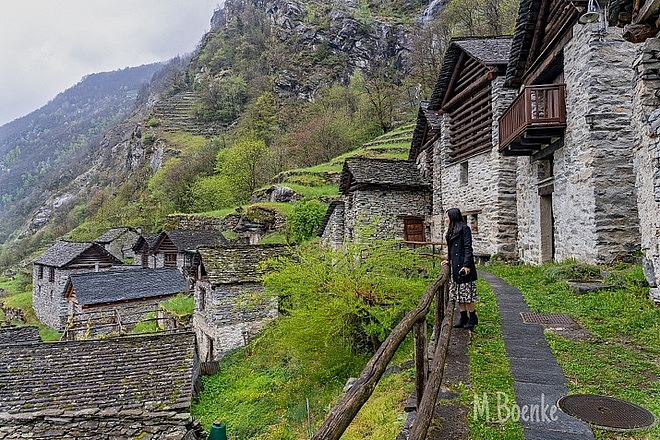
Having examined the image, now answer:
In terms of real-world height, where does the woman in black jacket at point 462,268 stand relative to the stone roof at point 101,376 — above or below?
above

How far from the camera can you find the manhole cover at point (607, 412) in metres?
3.18

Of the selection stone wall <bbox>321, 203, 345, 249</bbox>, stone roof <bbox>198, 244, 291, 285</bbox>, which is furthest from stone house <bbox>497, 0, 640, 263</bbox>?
stone wall <bbox>321, 203, 345, 249</bbox>

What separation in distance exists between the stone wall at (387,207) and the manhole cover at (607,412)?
15352 millimetres

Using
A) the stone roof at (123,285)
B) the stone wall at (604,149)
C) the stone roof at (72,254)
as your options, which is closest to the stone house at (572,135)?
Answer: the stone wall at (604,149)

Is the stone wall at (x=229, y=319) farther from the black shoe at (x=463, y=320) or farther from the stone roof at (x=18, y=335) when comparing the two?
the black shoe at (x=463, y=320)

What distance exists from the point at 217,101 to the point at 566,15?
248ft

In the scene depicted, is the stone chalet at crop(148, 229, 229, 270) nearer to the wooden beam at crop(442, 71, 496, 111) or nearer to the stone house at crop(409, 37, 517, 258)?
the stone house at crop(409, 37, 517, 258)

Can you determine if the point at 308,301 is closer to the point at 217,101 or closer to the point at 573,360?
the point at 573,360

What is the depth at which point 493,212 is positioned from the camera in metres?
15.1

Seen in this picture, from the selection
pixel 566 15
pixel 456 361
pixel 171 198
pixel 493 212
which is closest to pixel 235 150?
pixel 171 198

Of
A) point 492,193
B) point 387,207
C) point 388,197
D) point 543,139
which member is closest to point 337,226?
point 387,207

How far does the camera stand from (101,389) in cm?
988

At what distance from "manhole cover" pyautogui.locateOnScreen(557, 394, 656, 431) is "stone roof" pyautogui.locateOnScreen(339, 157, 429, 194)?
15583 millimetres

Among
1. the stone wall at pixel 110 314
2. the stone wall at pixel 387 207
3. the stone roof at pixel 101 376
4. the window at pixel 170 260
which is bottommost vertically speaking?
the stone wall at pixel 110 314
